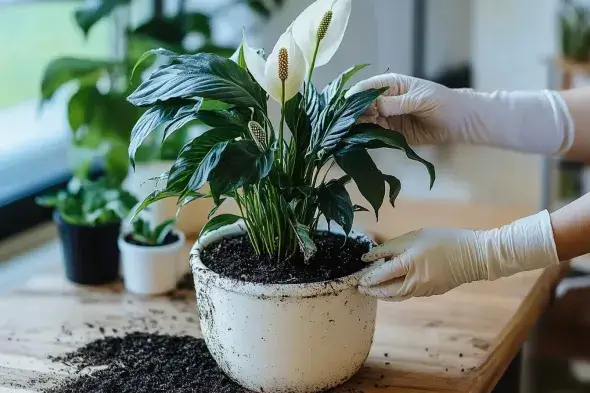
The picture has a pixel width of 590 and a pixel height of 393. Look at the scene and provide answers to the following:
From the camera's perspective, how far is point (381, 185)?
0.92 metres

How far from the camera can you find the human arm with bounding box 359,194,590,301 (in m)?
1.03

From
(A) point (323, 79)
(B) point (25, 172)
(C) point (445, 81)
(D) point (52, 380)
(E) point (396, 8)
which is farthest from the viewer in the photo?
(C) point (445, 81)

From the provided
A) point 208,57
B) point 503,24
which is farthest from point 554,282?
point 503,24

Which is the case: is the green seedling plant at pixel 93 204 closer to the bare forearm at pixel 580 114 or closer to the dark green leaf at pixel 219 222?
the dark green leaf at pixel 219 222

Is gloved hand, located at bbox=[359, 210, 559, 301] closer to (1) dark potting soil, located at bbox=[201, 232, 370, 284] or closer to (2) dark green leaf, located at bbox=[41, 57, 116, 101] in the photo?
(1) dark potting soil, located at bbox=[201, 232, 370, 284]

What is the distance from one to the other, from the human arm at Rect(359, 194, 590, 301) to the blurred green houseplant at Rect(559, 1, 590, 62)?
7.07 feet

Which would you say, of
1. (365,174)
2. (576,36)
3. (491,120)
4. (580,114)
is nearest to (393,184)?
(365,174)

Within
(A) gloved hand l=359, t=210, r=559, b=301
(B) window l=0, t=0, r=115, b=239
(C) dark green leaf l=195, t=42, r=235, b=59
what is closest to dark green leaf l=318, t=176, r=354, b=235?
(A) gloved hand l=359, t=210, r=559, b=301

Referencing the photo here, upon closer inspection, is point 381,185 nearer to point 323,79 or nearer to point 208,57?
point 208,57

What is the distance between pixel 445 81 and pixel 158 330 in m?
2.89

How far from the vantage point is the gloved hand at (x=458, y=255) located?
1025 millimetres

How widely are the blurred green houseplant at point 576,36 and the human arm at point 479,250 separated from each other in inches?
84.9

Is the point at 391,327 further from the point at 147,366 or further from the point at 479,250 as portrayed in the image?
the point at 147,366

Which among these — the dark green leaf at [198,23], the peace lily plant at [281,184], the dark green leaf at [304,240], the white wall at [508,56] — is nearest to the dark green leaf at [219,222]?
the peace lily plant at [281,184]
